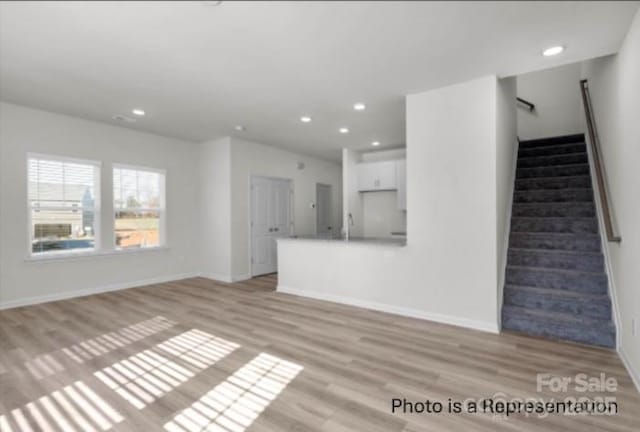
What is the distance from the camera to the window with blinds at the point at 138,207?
212 inches

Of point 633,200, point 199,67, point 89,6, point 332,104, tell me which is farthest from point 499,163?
point 89,6

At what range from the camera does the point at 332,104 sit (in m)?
4.17

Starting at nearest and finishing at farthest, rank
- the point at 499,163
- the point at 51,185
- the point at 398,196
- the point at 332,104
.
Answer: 1. the point at 499,163
2. the point at 332,104
3. the point at 51,185
4. the point at 398,196

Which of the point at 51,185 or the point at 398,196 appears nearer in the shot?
the point at 51,185

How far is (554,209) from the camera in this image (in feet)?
13.5

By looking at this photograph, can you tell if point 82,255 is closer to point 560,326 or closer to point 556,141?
point 560,326

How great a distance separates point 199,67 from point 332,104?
5.71ft

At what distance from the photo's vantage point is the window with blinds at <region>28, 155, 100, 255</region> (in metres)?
4.49

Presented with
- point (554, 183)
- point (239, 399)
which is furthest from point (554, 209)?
point (239, 399)

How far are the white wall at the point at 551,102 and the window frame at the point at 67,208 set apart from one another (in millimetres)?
7553

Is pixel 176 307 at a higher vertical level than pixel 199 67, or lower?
lower

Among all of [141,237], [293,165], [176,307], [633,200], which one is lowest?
[176,307]

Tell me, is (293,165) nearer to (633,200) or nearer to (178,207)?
(178,207)

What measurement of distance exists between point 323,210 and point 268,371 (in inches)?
236
